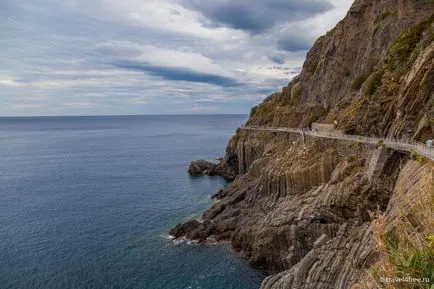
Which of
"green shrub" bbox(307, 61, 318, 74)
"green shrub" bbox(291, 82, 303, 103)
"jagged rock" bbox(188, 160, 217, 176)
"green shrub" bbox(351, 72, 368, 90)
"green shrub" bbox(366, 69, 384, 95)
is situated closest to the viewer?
"green shrub" bbox(366, 69, 384, 95)

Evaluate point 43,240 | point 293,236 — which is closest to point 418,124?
point 293,236

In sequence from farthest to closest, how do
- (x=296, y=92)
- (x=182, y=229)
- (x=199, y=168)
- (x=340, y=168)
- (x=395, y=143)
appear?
(x=199, y=168), (x=296, y=92), (x=182, y=229), (x=340, y=168), (x=395, y=143)

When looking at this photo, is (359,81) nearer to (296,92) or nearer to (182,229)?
(296,92)

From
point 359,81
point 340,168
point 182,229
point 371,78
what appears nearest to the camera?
point 340,168

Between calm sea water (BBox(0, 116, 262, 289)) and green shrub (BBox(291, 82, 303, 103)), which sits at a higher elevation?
green shrub (BBox(291, 82, 303, 103))

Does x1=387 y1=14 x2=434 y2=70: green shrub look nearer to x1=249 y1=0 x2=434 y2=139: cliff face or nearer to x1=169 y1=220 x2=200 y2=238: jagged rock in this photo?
x1=249 y1=0 x2=434 y2=139: cliff face

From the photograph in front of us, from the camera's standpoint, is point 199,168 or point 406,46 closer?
point 406,46

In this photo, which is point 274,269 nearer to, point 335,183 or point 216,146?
point 335,183

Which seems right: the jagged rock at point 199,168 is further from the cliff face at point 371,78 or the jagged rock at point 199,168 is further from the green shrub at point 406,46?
the green shrub at point 406,46

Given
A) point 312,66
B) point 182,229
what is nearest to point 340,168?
point 182,229

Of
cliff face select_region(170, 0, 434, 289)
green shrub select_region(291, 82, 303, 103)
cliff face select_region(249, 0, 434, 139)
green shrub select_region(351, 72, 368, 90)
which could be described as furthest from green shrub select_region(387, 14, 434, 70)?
green shrub select_region(291, 82, 303, 103)
